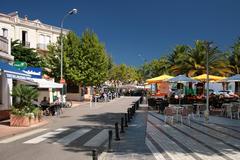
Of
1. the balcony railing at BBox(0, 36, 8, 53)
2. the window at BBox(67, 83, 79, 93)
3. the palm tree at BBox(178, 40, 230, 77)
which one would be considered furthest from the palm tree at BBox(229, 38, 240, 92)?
the balcony railing at BBox(0, 36, 8, 53)

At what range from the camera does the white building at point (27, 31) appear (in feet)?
188

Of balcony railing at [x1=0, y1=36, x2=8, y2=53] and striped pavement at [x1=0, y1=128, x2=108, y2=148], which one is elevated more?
balcony railing at [x1=0, y1=36, x2=8, y2=53]

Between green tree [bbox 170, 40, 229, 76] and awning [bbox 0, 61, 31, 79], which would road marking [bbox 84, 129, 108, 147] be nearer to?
awning [bbox 0, 61, 31, 79]

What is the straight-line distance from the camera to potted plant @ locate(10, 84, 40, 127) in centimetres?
2123

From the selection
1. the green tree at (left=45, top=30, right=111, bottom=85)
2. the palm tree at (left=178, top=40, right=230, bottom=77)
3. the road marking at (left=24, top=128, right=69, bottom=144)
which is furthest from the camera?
the green tree at (left=45, top=30, right=111, bottom=85)

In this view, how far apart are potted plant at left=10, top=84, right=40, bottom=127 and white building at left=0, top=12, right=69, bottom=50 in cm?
3557

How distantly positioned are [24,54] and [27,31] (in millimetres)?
9856

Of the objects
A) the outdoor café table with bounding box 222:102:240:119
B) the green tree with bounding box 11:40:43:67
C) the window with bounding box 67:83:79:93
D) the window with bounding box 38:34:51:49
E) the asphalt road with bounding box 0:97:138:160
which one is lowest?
the asphalt road with bounding box 0:97:138:160

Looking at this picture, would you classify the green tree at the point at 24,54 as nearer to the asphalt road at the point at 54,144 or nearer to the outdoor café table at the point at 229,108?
the outdoor café table at the point at 229,108

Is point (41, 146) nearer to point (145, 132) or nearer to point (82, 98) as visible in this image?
point (145, 132)

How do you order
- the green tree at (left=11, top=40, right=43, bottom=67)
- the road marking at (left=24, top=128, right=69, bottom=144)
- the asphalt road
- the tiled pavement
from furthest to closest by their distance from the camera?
1. the green tree at (left=11, top=40, right=43, bottom=67)
2. the road marking at (left=24, top=128, right=69, bottom=144)
3. the asphalt road
4. the tiled pavement

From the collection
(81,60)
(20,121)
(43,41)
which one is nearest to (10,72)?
(20,121)

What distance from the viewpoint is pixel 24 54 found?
53188 millimetres

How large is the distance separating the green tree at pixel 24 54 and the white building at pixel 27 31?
168 inches
